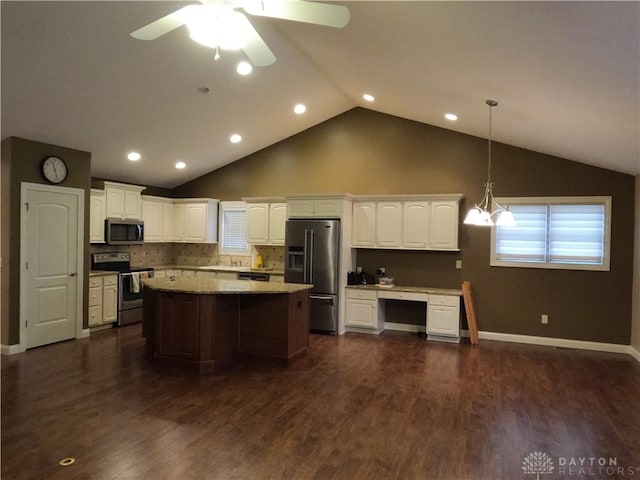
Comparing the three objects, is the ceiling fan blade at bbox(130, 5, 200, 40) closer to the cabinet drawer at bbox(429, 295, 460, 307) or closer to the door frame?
→ the door frame

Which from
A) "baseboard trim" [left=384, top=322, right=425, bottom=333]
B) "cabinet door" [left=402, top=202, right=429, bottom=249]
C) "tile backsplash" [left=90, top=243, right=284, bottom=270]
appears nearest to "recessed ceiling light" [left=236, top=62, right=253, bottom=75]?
"cabinet door" [left=402, top=202, right=429, bottom=249]

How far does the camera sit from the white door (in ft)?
16.9

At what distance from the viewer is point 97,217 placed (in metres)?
6.49

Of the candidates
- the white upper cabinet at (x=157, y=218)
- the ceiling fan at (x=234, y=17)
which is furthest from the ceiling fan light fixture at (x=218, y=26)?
the white upper cabinet at (x=157, y=218)

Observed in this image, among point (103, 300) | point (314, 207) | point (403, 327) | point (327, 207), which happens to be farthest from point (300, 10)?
point (103, 300)

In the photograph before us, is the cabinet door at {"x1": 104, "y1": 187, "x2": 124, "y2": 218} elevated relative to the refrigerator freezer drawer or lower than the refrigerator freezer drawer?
elevated

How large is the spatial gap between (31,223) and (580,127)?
20.8ft

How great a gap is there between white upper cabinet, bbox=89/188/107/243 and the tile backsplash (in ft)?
1.31

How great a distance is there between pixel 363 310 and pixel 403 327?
0.77m

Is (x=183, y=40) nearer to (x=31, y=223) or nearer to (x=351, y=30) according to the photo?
(x=351, y=30)

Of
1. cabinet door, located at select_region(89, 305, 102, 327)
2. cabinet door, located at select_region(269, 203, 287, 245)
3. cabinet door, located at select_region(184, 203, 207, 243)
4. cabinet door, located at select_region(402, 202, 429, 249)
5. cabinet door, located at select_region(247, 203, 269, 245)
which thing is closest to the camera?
cabinet door, located at select_region(89, 305, 102, 327)

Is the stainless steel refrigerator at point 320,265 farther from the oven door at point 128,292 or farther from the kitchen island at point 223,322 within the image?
the oven door at point 128,292

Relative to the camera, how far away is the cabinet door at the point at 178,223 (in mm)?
7980

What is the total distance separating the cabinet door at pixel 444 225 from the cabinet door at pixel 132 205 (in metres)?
4.91
